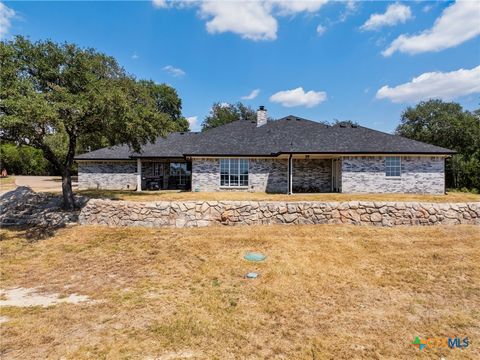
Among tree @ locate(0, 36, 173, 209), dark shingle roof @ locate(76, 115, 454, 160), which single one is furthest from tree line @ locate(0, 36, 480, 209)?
dark shingle roof @ locate(76, 115, 454, 160)

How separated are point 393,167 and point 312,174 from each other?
524cm

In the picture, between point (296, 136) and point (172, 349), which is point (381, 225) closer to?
point (172, 349)

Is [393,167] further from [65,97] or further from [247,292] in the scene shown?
[65,97]

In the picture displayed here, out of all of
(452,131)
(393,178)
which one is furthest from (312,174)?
(452,131)

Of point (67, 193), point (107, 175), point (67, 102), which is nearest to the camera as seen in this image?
point (67, 102)

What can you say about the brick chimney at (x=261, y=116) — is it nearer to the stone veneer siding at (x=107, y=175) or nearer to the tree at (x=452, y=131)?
the stone veneer siding at (x=107, y=175)

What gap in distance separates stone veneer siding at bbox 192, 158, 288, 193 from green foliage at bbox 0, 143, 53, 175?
93.5 ft

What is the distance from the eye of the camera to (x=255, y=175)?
19859 mm

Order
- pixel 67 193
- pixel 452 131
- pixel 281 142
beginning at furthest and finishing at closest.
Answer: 1. pixel 452 131
2. pixel 281 142
3. pixel 67 193

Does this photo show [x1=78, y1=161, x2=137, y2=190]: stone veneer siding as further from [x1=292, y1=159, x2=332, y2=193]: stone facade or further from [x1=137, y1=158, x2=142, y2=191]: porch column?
[x1=292, y1=159, x2=332, y2=193]: stone facade

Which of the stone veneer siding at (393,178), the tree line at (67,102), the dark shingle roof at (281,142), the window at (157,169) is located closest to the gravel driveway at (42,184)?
the dark shingle roof at (281,142)

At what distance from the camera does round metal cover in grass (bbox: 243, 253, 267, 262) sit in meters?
7.52

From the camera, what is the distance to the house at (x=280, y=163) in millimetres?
18172

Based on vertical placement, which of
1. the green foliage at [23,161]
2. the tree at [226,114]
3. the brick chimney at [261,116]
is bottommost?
the green foliage at [23,161]
